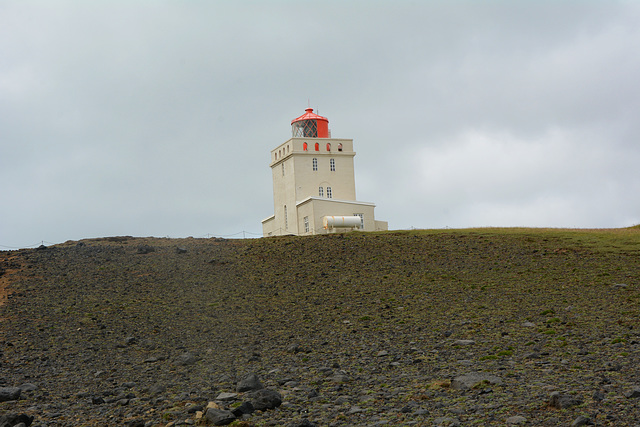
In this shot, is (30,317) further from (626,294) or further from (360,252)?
(626,294)

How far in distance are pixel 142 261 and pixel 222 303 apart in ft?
20.5

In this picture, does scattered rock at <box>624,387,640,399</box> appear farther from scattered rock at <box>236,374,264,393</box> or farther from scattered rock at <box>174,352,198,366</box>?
scattered rock at <box>174,352,198,366</box>

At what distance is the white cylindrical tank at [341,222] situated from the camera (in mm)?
36875

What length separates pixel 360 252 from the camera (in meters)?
24.2

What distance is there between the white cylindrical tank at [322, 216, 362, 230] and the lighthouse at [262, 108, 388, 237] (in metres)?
0.06

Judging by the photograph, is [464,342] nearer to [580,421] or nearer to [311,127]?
[580,421]

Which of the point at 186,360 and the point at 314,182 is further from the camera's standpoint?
the point at 314,182

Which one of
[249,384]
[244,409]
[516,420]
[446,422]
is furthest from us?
[249,384]

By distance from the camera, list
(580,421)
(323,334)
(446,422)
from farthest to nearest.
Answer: (323,334)
(446,422)
(580,421)

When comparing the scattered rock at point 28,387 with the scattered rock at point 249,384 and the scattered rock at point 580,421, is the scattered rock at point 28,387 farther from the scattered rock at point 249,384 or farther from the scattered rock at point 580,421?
the scattered rock at point 580,421

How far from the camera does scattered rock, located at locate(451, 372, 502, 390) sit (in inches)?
360

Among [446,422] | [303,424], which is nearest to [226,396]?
[303,424]

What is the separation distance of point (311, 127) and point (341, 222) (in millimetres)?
8925

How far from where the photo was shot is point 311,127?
141ft
